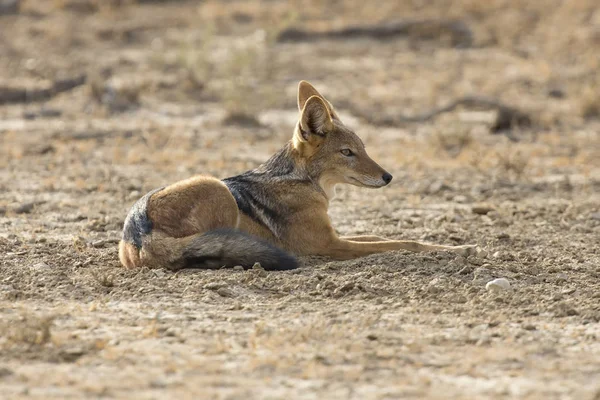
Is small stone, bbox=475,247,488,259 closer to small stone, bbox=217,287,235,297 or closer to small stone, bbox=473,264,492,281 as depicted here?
small stone, bbox=473,264,492,281

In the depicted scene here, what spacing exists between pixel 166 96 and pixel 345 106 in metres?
2.76

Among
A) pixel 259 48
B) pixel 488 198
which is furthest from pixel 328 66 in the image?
pixel 488 198

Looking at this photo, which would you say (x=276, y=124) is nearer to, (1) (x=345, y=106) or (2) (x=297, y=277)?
(1) (x=345, y=106)

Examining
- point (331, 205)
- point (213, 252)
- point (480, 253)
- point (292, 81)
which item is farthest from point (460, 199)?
point (292, 81)

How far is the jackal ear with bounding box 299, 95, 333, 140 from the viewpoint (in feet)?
25.1

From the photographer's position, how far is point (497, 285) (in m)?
6.61

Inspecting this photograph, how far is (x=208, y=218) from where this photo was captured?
6992mm

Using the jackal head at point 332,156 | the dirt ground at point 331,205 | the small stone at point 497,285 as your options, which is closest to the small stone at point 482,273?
the dirt ground at point 331,205

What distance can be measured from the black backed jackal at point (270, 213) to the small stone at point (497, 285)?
75 cm

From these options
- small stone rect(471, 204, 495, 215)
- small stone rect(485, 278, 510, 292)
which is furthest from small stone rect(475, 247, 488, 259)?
small stone rect(471, 204, 495, 215)

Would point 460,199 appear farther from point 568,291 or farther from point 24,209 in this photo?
point 24,209

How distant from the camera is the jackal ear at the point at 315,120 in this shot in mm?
7641

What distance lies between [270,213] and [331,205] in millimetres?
2293

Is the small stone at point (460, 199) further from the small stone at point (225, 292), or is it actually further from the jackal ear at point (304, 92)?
the small stone at point (225, 292)
